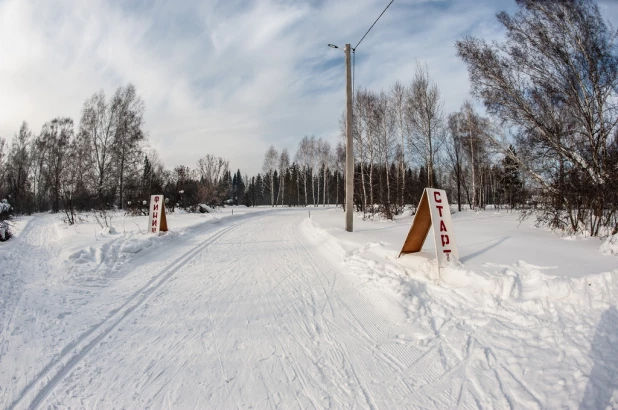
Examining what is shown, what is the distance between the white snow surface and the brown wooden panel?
33 cm

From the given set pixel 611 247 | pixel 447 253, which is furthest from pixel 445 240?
pixel 611 247

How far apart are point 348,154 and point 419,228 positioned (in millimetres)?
5787

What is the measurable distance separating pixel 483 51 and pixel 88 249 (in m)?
14.8

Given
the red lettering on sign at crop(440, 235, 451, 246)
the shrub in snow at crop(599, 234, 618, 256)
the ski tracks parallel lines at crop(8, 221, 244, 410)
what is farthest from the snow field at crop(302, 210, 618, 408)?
the ski tracks parallel lines at crop(8, 221, 244, 410)

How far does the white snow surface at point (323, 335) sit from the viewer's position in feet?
8.04

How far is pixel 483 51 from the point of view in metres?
11.4

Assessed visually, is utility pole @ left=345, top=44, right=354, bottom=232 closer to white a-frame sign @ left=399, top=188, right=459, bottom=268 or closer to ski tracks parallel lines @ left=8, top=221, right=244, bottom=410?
white a-frame sign @ left=399, top=188, right=459, bottom=268

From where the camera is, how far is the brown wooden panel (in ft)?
19.4

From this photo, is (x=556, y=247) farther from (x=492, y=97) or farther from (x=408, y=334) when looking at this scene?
(x=492, y=97)

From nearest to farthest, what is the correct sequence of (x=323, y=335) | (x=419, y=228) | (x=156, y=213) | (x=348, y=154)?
(x=323, y=335), (x=419, y=228), (x=156, y=213), (x=348, y=154)

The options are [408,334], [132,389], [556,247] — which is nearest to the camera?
[132,389]

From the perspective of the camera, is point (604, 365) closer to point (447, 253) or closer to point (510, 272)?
point (510, 272)

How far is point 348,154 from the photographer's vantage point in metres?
11.3

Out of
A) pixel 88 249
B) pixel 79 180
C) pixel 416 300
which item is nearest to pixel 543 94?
pixel 416 300
